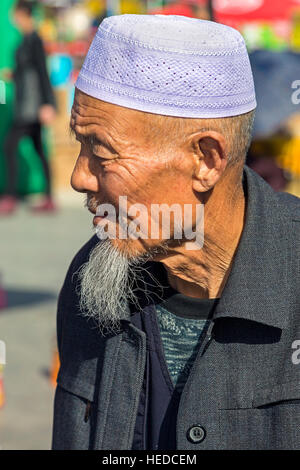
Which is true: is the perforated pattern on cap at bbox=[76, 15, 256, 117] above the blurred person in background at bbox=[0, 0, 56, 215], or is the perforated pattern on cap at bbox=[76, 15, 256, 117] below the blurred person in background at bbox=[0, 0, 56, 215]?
below

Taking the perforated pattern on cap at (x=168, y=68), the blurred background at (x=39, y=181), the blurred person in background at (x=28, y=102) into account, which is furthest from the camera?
the blurred person in background at (x=28, y=102)

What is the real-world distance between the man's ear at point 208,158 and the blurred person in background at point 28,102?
25.4ft

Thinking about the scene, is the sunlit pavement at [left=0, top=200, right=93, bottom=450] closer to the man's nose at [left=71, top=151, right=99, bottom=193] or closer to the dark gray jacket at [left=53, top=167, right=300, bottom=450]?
the dark gray jacket at [left=53, top=167, right=300, bottom=450]

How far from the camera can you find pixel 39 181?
10.9m

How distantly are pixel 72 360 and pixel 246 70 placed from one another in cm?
81

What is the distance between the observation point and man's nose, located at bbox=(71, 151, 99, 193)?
1.89m

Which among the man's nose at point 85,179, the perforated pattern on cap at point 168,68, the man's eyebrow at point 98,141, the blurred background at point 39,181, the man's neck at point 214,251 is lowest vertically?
the man's neck at point 214,251

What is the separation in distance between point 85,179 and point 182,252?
280 millimetres

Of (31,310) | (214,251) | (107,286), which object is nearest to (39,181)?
(31,310)

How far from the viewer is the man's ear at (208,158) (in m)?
1.84

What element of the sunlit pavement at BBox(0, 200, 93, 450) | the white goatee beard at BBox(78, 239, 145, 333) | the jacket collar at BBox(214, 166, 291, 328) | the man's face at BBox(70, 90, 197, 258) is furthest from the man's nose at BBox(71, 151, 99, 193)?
the sunlit pavement at BBox(0, 200, 93, 450)

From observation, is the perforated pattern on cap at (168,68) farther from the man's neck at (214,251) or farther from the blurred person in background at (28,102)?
the blurred person in background at (28,102)

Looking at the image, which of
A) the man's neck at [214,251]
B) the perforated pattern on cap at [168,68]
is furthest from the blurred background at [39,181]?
the perforated pattern on cap at [168,68]

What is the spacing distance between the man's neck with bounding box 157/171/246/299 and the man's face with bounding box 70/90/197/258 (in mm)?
76
